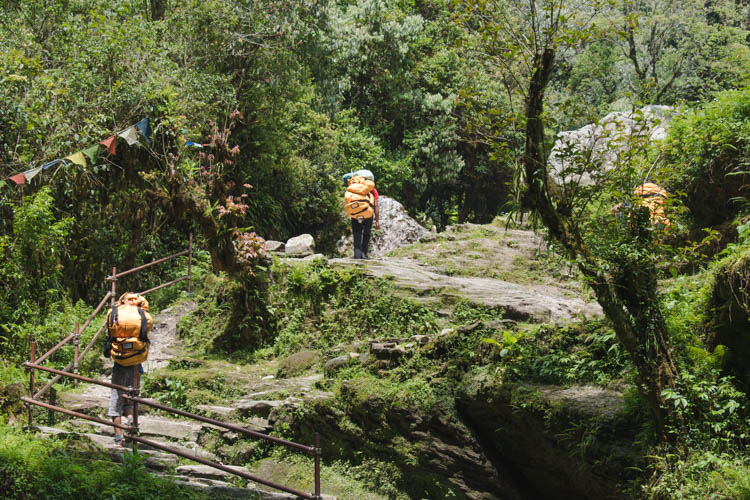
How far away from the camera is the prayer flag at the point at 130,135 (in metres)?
12.9

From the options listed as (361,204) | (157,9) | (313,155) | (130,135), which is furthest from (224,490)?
(157,9)

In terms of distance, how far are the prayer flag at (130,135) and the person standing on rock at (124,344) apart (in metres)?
4.86

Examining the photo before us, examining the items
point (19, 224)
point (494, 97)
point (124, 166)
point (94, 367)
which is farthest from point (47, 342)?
point (494, 97)

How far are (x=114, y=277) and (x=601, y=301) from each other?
8.63 meters

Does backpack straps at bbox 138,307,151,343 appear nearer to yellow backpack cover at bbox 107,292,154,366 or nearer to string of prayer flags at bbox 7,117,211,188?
yellow backpack cover at bbox 107,292,154,366

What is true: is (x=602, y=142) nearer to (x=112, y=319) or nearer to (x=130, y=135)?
(x=112, y=319)

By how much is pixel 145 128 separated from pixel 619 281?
9748 mm

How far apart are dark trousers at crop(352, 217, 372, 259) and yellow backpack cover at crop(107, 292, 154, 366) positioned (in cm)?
619

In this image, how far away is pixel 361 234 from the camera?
14.6 meters

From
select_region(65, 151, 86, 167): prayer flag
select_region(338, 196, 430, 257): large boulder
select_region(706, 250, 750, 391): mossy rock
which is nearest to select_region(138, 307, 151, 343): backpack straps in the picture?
select_region(65, 151, 86, 167): prayer flag

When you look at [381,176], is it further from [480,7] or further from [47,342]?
[480,7]

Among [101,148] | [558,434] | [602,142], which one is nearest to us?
[558,434]

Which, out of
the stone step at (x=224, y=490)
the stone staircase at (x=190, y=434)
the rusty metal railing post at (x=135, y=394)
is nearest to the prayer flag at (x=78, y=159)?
the stone staircase at (x=190, y=434)

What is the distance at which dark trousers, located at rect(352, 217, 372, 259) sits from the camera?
14.5 m
